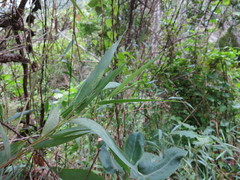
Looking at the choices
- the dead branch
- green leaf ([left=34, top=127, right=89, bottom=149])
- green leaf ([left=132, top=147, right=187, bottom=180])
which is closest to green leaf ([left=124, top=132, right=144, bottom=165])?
green leaf ([left=132, top=147, right=187, bottom=180])

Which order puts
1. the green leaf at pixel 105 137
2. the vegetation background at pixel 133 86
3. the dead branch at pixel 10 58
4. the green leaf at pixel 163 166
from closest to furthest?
the green leaf at pixel 105 137 < the green leaf at pixel 163 166 < the dead branch at pixel 10 58 < the vegetation background at pixel 133 86

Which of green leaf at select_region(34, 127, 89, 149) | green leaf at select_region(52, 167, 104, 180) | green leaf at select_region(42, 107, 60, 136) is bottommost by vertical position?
green leaf at select_region(52, 167, 104, 180)

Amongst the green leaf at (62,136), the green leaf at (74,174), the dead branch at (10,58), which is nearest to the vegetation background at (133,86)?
the dead branch at (10,58)

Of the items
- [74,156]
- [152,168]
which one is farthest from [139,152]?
[74,156]

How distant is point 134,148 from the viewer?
469 mm

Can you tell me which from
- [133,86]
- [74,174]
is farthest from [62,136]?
[133,86]

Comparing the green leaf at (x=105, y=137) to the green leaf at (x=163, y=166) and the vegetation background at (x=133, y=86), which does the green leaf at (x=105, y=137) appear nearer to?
the green leaf at (x=163, y=166)

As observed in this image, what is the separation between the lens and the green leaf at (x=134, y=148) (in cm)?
45

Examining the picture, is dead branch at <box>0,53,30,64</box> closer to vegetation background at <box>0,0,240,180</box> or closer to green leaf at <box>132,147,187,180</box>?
vegetation background at <box>0,0,240,180</box>

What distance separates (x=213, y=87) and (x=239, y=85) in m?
0.16

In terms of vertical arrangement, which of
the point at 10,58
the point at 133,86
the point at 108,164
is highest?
the point at 10,58

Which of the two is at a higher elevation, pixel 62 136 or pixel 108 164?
pixel 62 136

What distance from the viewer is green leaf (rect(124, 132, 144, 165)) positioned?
0.45 metres

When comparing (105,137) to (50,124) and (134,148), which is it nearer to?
(50,124)
